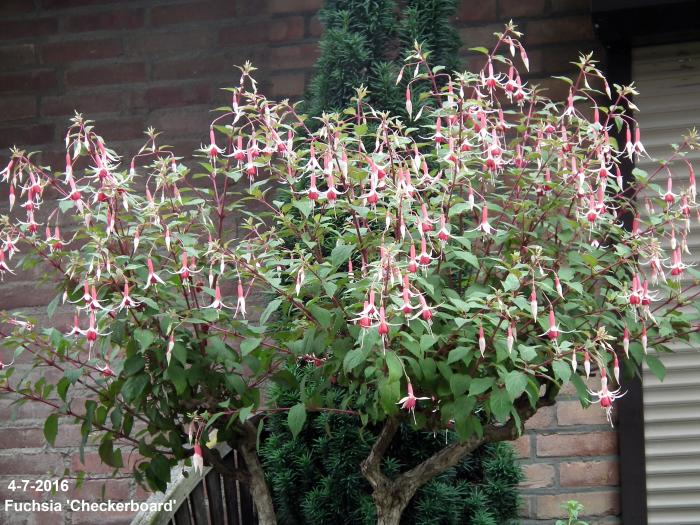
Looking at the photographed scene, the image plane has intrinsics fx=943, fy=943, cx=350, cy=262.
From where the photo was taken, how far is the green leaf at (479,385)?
179cm

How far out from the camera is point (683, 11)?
289cm

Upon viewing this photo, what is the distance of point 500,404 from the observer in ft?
5.86

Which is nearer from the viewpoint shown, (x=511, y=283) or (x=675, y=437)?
(x=511, y=283)

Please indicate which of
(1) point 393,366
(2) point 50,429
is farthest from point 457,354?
(2) point 50,429

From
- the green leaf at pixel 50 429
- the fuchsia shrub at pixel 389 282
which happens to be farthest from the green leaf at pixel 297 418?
the green leaf at pixel 50 429

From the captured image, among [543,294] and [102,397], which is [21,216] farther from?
[543,294]

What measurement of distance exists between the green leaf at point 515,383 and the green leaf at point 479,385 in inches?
2.8

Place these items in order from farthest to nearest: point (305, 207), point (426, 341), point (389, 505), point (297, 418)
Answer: point (389, 505) → point (297, 418) → point (305, 207) → point (426, 341)

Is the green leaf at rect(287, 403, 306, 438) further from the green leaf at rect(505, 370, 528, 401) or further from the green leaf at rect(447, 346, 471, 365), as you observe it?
the green leaf at rect(505, 370, 528, 401)

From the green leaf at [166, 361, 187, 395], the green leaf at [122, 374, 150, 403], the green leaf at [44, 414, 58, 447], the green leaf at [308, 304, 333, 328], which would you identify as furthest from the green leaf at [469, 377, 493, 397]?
the green leaf at [44, 414, 58, 447]

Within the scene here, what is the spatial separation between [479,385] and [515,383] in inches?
3.9

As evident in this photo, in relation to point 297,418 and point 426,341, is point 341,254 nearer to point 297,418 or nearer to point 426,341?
point 426,341

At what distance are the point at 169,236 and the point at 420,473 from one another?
798mm

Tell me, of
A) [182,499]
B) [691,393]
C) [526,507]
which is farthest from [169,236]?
[691,393]
